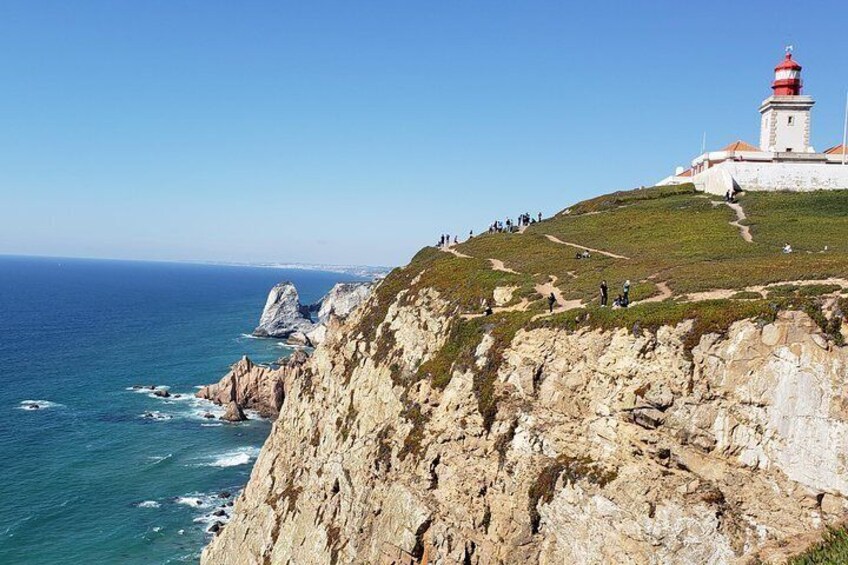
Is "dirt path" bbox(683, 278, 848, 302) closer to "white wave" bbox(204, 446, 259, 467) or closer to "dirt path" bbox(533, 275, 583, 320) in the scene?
"dirt path" bbox(533, 275, 583, 320)

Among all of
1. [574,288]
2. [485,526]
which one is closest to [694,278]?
[574,288]

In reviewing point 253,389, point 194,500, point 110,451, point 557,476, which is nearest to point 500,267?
point 557,476

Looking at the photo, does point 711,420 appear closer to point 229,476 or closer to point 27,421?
point 229,476

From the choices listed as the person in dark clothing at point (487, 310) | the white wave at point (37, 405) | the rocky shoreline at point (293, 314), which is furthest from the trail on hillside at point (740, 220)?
the rocky shoreline at point (293, 314)

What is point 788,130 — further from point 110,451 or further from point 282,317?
point 282,317

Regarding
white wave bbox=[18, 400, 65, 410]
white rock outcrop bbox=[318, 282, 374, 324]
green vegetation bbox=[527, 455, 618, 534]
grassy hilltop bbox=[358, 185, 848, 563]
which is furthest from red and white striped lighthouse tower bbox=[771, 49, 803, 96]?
white rock outcrop bbox=[318, 282, 374, 324]

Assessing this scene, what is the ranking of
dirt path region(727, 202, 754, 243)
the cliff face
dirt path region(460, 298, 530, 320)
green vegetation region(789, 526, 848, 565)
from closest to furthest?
green vegetation region(789, 526, 848, 565)
the cliff face
dirt path region(460, 298, 530, 320)
dirt path region(727, 202, 754, 243)

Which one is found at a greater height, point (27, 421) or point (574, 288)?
point (574, 288)
